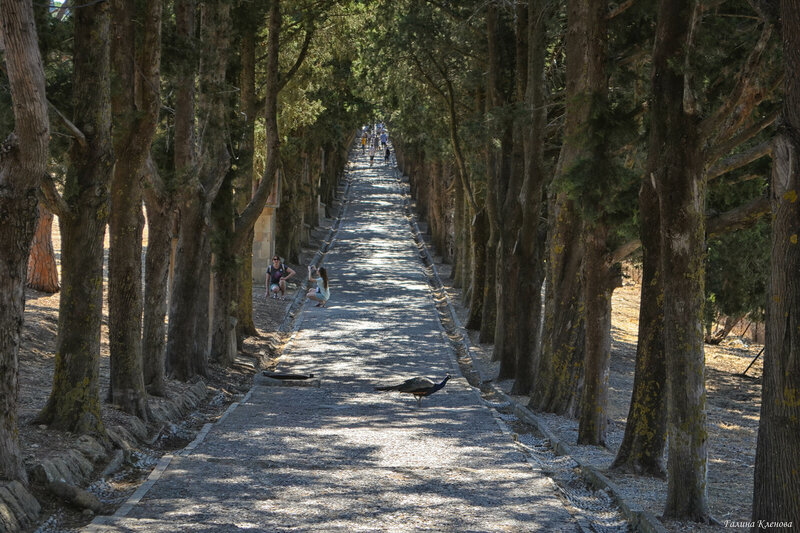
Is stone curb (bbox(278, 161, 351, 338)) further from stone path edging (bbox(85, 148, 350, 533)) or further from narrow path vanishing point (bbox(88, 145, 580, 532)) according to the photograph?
narrow path vanishing point (bbox(88, 145, 580, 532))

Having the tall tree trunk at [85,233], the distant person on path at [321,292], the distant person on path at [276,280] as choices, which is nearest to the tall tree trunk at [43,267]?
the distant person on path at [321,292]

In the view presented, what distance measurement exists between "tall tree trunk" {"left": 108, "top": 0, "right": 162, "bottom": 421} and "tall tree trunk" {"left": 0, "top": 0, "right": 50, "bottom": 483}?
4080 millimetres

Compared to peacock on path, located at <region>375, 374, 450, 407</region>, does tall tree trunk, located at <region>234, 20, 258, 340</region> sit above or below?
above

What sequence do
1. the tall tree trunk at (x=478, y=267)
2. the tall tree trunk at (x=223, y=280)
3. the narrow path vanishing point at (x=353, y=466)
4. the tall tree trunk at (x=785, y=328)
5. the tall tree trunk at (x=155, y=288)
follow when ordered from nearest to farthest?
the tall tree trunk at (x=785, y=328) < the narrow path vanishing point at (x=353, y=466) < the tall tree trunk at (x=155, y=288) < the tall tree trunk at (x=223, y=280) < the tall tree trunk at (x=478, y=267)

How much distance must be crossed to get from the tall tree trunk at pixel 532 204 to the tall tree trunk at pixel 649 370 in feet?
23.6

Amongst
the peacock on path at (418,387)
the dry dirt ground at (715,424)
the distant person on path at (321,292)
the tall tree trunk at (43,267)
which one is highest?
the tall tree trunk at (43,267)

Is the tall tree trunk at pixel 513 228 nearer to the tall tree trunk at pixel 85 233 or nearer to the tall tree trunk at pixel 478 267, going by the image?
the tall tree trunk at pixel 478 267

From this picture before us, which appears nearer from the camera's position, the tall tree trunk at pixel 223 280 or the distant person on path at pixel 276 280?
the tall tree trunk at pixel 223 280

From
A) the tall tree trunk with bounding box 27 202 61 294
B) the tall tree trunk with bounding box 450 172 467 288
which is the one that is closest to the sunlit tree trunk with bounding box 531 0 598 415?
the tall tree trunk with bounding box 27 202 61 294

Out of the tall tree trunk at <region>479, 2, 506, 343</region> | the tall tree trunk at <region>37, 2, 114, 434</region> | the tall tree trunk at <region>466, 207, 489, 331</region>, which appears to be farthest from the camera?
the tall tree trunk at <region>466, 207, 489, 331</region>

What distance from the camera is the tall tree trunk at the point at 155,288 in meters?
15.0

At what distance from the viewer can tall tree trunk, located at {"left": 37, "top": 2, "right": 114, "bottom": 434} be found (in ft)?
35.8

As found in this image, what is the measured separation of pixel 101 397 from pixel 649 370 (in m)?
7.34

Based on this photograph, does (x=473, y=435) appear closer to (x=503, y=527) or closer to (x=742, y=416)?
(x=503, y=527)
